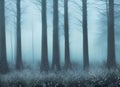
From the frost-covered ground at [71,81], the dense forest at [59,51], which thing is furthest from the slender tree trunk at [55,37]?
the frost-covered ground at [71,81]

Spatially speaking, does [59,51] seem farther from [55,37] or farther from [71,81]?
[71,81]

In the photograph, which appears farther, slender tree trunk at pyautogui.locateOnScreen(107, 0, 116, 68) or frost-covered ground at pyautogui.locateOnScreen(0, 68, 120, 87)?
slender tree trunk at pyautogui.locateOnScreen(107, 0, 116, 68)

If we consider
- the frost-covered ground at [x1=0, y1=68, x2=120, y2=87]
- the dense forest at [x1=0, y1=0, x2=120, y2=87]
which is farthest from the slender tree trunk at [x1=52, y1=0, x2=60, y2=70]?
the frost-covered ground at [x1=0, y1=68, x2=120, y2=87]

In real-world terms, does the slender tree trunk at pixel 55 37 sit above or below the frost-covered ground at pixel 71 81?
above

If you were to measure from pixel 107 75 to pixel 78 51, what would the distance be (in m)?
28.2

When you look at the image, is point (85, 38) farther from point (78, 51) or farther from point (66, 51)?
point (78, 51)

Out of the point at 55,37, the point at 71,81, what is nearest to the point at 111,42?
the point at 55,37

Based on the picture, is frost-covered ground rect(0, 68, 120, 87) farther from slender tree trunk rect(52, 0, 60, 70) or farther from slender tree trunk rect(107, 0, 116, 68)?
slender tree trunk rect(52, 0, 60, 70)

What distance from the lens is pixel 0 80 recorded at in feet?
41.0

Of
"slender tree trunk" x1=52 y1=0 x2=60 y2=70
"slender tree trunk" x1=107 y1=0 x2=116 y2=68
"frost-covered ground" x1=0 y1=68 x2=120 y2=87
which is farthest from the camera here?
"slender tree trunk" x1=52 y1=0 x2=60 y2=70

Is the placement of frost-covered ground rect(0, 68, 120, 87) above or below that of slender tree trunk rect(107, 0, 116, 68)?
below

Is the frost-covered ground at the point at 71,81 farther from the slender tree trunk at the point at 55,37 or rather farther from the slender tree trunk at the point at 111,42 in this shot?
the slender tree trunk at the point at 55,37

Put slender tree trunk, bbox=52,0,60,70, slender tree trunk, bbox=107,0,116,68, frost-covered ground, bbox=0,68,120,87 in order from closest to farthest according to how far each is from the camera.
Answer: frost-covered ground, bbox=0,68,120,87 < slender tree trunk, bbox=107,0,116,68 < slender tree trunk, bbox=52,0,60,70

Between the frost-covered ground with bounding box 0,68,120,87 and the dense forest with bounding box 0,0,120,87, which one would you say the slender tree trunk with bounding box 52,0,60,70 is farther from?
the frost-covered ground with bounding box 0,68,120,87
